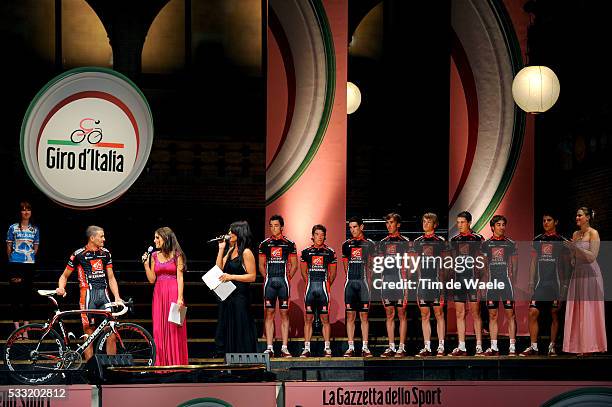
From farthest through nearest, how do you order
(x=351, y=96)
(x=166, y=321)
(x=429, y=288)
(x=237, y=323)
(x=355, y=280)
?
(x=351, y=96), (x=429, y=288), (x=355, y=280), (x=237, y=323), (x=166, y=321)

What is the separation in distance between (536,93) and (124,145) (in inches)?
193

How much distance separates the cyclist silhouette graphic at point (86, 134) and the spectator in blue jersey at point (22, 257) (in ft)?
5.09

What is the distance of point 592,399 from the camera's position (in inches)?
261

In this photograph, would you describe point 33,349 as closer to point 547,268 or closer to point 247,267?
point 247,267

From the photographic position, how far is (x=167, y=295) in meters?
9.45

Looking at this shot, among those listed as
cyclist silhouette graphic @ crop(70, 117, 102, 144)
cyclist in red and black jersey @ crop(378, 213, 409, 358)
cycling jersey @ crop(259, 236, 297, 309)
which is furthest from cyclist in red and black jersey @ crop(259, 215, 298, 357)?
cyclist silhouette graphic @ crop(70, 117, 102, 144)

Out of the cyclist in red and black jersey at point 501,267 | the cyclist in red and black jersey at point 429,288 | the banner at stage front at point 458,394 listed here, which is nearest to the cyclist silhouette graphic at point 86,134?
the cyclist in red and black jersey at point 429,288

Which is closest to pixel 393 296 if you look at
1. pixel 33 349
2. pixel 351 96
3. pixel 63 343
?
pixel 351 96

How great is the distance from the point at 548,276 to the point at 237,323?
3627 millimetres

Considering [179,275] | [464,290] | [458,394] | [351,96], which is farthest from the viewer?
[351,96]

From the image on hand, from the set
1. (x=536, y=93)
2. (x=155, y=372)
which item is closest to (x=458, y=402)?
(x=155, y=372)

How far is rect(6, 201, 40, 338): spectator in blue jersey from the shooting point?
35.0ft

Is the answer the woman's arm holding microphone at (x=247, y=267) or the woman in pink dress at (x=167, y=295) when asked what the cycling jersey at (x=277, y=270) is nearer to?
the woman's arm holding microphone at (x=247, y=267)

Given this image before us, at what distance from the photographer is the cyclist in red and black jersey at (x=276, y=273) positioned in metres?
10.4
